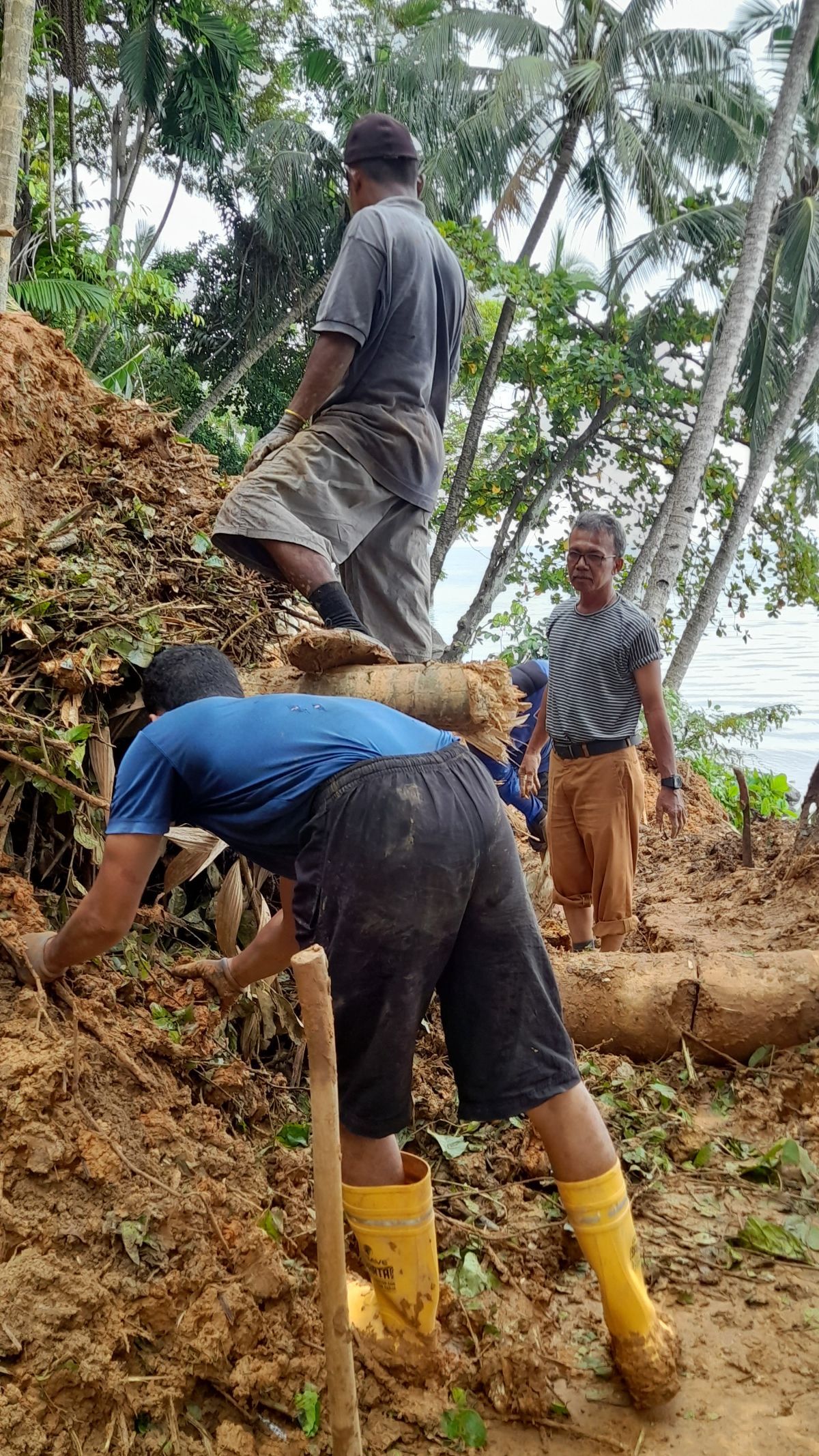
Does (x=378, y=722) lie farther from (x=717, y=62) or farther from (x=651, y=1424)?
(x=717, y=62)

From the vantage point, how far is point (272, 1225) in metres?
2.44

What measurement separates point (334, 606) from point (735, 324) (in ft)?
28.6

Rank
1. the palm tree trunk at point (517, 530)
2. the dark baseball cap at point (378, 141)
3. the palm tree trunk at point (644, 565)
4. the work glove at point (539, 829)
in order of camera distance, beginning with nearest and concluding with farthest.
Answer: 1. the dark baseball cap at point (378, 141)
2. the work glove at point (539, 829)
3. the palm tree trunk at point (517, 530)
4. the palm tree trunk at point (644, 565)

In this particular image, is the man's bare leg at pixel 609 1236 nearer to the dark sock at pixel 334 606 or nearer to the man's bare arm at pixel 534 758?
the dark sock at pixel 334 606

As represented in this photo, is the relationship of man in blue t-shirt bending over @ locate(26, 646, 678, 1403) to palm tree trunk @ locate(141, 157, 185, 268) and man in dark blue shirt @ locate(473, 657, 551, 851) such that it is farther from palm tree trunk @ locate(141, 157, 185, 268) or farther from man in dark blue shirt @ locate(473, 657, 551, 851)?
palm tree trunk @ locate(141, 157, 185, 268)

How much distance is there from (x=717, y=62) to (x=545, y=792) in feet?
45.7

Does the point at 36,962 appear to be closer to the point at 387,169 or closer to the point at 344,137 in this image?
the point at 387,169

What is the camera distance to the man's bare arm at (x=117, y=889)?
2.08 m

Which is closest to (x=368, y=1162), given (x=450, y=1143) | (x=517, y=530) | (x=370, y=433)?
(x=450, y=1143)

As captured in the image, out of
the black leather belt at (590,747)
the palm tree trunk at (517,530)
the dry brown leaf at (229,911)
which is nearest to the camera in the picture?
the dry brown leaf at (229,911)

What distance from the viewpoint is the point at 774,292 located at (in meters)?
14.8

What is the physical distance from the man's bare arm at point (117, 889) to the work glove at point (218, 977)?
0.75 meters

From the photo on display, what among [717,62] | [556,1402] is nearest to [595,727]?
[556,1402]

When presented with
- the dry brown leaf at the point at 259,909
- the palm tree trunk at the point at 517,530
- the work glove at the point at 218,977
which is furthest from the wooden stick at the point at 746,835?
the palm tree trunk at the point at 517,530
